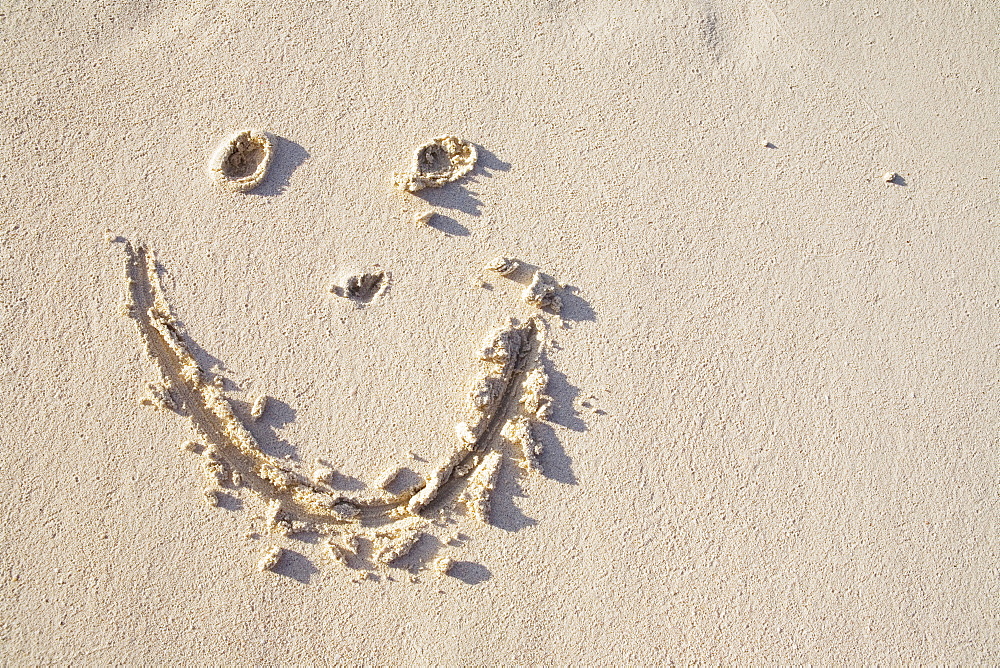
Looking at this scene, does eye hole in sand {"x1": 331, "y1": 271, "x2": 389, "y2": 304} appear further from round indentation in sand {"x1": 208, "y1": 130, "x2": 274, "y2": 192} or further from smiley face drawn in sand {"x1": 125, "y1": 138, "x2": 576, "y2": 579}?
round indentation in sand {"x1": 208, "y1": 130, "x2": 274, "y2": 192}

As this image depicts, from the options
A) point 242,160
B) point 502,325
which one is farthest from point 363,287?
point 242,160

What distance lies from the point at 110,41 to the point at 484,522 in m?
2.10

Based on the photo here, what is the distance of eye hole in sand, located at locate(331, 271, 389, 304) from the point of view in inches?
86.5

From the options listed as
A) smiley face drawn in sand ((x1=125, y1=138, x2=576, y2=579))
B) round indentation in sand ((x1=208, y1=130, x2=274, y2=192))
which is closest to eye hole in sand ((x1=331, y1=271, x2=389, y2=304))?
smiley face drawn in sand ((x1=125, y1=138, x2=576, y2=579))

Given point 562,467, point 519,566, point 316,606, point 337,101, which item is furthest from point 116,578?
point 337,101

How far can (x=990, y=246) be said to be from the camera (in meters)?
2.33

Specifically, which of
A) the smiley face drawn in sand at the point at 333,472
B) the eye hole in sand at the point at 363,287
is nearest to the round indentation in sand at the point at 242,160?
the smiley face drawn in sand at the point at 333,472

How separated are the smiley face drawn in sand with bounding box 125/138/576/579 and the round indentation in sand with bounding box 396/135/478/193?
14.4 inches

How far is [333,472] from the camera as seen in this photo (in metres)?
2.14

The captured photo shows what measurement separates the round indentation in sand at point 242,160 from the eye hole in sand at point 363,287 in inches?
18.2

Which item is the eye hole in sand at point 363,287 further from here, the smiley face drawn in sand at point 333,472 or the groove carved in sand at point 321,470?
the groove carved in sand at point 321,470

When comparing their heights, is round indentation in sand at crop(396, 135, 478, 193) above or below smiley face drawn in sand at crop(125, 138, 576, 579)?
above

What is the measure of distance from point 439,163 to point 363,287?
51 centimetres

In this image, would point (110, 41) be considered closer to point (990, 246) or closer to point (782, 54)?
point (782, 54)
